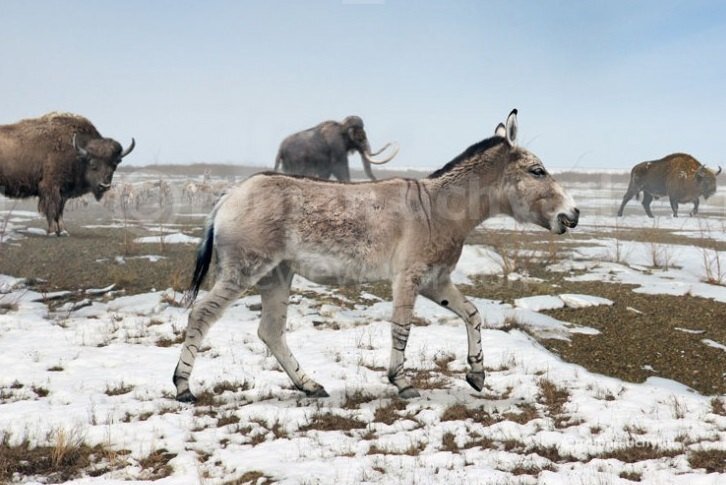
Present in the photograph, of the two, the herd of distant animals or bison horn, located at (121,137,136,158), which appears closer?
the herd of distant animals

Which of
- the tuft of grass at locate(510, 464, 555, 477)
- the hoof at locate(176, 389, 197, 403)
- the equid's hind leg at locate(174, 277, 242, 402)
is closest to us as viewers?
the tuft of grass at locate(510, 464, 555, 477)

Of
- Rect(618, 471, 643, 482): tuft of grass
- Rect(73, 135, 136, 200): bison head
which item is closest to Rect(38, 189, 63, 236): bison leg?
Rect(73, 135, 136, 200): bison head

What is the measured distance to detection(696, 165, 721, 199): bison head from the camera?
27.7 m

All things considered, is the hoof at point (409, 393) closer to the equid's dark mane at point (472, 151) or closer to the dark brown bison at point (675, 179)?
the equid's dark mane at point (472, 151)

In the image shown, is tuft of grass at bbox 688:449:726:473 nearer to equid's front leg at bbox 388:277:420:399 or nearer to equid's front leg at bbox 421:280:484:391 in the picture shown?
equid's front leg at bbox 421:280:484:391

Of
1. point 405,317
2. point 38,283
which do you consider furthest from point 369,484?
point 38,283

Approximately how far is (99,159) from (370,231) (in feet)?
44.2

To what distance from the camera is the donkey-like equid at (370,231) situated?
17.8ft

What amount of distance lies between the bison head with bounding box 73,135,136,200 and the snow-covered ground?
7.71m

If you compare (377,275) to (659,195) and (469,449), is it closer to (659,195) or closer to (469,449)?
(469,449)

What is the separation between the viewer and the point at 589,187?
2121 inches

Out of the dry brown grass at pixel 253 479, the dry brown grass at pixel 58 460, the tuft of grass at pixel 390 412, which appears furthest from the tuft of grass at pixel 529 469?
the dry brown grass at pixel 58 460

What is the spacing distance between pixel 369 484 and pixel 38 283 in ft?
31.0

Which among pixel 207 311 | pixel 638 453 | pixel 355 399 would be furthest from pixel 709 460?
pixel 207 311
